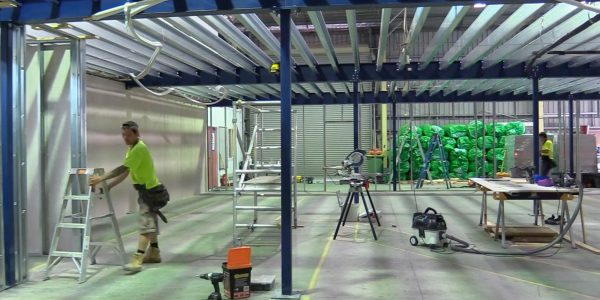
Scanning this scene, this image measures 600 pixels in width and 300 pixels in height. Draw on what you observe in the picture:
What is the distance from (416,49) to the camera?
22.0 metres

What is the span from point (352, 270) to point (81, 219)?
3528 millimetres

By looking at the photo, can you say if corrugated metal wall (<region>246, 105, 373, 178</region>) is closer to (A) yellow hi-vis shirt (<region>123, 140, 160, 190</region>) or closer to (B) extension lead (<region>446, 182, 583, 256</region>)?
(B) extension lead (<region>446, 182, 583, 256</region>)

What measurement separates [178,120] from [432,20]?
11.1 metres

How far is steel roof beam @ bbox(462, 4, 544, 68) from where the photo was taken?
236 inches

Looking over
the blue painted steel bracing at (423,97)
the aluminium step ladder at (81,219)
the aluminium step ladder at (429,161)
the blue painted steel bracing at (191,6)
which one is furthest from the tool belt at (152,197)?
the aluminium step ladder at (429,161)

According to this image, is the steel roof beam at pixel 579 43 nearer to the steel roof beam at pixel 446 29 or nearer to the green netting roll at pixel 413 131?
the steel roof beam at pixel 446 29

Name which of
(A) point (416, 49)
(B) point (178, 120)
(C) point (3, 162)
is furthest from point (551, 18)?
(A) point (416, 49)

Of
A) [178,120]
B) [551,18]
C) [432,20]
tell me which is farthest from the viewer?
[432,20]

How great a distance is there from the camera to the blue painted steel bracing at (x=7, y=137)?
16.9 feet

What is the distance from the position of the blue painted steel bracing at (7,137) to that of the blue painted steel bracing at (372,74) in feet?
17.0

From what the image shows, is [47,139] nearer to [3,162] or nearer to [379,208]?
[3,162]

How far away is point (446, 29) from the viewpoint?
6.71 metres

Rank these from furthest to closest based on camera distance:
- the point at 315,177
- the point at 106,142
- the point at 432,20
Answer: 1. the point at 315,177
2. the point at 432,20
3. the point at 106,142

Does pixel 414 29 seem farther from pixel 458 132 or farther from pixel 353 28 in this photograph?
pixel 458 132
